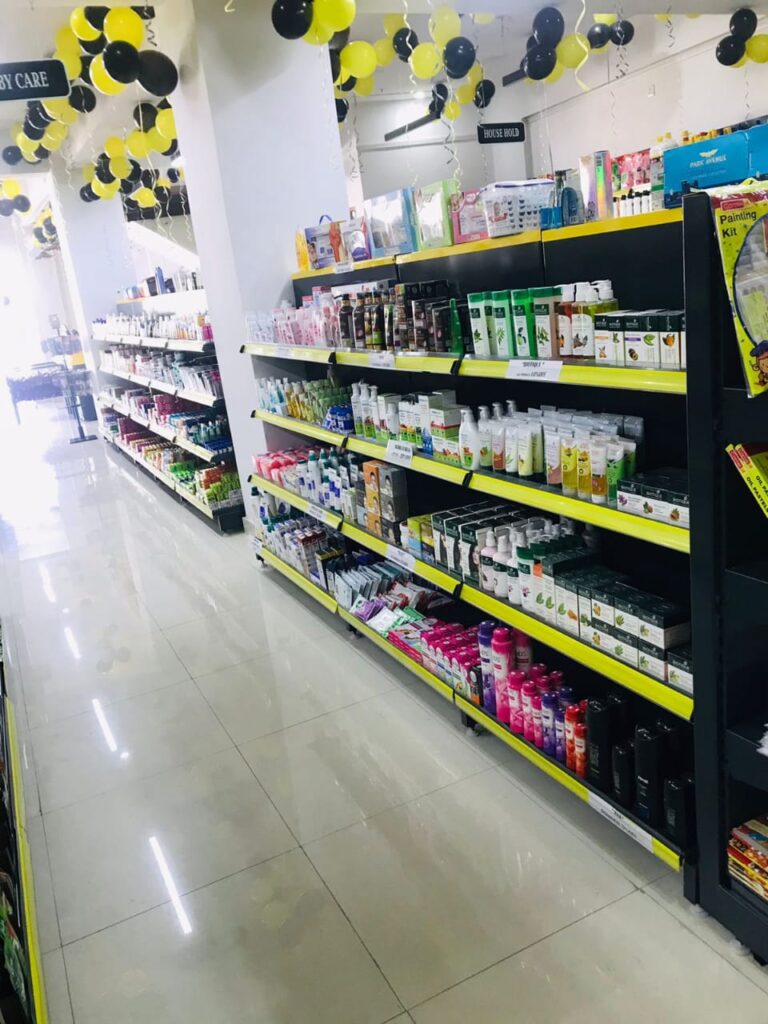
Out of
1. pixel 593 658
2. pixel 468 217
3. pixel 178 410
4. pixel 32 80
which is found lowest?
Answer: pixel 593 658

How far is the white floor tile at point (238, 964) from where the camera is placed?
2084mm

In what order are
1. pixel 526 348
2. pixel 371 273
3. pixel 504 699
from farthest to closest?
pixel 371 273 < pixel 504 699 < pixel 526 348

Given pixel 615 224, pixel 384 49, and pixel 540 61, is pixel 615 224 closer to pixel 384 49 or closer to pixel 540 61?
pixel 384 49

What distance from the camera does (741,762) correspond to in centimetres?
194

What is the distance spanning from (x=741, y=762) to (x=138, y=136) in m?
6.95

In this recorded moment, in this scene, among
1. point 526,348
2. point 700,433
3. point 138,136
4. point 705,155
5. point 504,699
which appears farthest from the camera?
point 138,136

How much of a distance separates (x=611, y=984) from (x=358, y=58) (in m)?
6.03

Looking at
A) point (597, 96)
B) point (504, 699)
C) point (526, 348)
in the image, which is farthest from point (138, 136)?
point (597, 96)

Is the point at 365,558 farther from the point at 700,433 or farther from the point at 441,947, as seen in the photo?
the point at 700,433

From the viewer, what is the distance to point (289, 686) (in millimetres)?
3764

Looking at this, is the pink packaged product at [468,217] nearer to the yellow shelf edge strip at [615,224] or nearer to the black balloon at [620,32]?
the yellow shelf edge strip at [615,224]

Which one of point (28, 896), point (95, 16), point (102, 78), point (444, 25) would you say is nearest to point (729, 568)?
point (28, 896)

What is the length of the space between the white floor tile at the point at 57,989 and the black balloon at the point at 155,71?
175 inches

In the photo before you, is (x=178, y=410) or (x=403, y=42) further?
(x=178, y=410)
